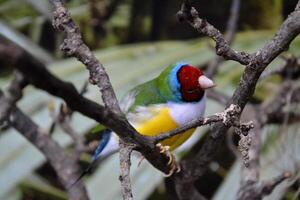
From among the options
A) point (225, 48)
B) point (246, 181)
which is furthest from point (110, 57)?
point (225, 48)

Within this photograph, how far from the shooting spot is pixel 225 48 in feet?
2.09

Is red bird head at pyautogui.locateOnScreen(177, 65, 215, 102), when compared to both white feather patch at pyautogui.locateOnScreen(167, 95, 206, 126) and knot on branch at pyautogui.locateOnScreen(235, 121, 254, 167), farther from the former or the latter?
knot on branch at pyautogui.locateOnScreen(235, 121, 254, 167)

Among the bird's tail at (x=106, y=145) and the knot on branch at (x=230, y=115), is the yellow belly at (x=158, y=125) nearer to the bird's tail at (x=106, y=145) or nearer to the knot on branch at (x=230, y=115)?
the bird's tail at (x=106, y=145)

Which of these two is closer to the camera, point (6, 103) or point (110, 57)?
point (6, 103)

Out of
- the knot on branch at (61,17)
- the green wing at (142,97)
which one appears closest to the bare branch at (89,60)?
the knot on branch at (61,17)

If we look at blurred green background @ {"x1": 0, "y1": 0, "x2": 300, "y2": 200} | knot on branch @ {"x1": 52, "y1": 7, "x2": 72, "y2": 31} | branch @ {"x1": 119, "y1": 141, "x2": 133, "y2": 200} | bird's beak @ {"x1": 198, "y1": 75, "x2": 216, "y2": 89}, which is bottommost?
blurred green background @ {"x1": 0, "y1": 0, "x2": 300, "y2": 200}

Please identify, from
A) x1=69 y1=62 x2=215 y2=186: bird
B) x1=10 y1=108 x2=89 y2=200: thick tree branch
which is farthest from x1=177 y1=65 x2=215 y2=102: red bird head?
x1=10 y1=108 x2=89 y2=200: thick tree branch

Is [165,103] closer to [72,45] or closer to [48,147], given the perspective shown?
[48,147]

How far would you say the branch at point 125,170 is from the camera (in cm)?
59

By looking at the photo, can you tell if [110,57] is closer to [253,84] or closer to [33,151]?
[33,151]

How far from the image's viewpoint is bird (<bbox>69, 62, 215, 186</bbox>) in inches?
48.7

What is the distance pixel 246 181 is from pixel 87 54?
0.40 m

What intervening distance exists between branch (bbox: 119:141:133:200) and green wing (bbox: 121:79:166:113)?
0.68 meters

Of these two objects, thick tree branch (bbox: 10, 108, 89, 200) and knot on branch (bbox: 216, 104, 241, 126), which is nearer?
knot on branch (bbox: 216, 104, 241, 126)
